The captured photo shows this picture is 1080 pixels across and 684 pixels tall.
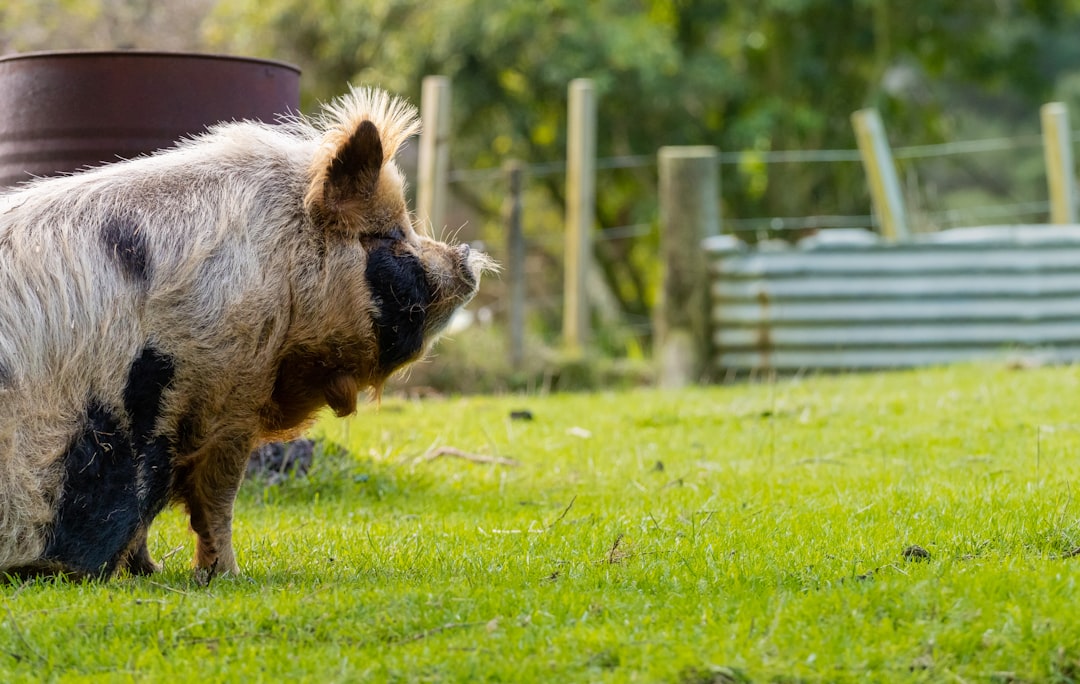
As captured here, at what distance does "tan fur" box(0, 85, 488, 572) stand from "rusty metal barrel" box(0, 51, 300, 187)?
0.82m

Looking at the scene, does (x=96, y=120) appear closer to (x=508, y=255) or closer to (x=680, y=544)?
(x=680, y=544)

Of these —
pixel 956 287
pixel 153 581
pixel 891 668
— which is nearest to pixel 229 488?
pixel 153 581

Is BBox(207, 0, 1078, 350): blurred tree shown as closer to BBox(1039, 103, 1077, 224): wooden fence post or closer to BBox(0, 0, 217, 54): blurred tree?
BBox(0, 0, 217, 54): blurred tree

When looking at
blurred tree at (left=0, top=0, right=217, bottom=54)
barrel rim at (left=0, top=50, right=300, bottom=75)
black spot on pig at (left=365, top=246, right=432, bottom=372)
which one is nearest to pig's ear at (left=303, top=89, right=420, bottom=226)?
black spot on pig at (left=365, top=246, right=432, bottom=372)

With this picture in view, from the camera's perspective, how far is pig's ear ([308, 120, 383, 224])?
5.02 metres

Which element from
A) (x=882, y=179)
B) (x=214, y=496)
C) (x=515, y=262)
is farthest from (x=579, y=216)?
(x=214, y=496)

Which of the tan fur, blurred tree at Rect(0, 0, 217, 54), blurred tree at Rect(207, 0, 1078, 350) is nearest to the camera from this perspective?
the tan fur

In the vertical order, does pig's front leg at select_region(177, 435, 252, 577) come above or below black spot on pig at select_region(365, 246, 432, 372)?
below

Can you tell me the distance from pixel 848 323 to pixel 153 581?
26.5ft

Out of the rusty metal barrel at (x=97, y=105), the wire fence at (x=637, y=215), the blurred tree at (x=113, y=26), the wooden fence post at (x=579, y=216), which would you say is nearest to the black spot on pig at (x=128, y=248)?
the rusty metal barrel at (x=97, y=105)

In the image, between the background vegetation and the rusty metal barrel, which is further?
the background vegetation

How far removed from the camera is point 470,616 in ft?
13.6

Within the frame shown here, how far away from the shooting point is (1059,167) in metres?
13.6

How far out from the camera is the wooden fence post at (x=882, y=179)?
12.6 meters
